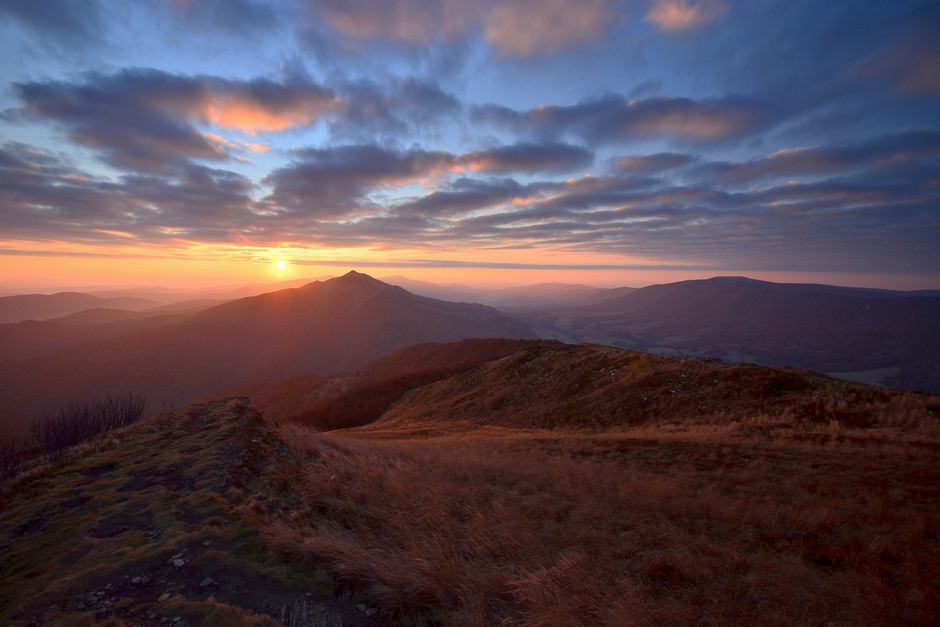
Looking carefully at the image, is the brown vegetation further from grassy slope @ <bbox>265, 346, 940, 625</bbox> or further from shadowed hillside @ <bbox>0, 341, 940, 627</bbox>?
grassy slope @ <bbox>265, 346, 940, 625</bbox>

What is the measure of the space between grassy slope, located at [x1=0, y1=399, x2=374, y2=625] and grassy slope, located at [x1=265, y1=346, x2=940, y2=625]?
0.50 metres

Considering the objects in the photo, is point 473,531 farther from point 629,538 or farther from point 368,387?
point 368,387

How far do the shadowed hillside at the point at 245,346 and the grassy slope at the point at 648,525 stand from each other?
89.9m

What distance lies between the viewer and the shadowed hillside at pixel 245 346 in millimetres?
79812

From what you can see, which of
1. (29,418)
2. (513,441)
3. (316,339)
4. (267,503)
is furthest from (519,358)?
(316,339)

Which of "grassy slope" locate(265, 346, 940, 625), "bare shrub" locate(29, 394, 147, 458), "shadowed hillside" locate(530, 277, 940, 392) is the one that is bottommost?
"shadowed hillside" locate(530, 277, 940, 392)

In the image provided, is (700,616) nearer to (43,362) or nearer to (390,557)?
(390,557)

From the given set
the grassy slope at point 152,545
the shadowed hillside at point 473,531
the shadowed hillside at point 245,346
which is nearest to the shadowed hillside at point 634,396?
the shadowed hillside at point 473,531

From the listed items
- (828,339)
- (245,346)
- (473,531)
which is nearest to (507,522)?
(473,531)

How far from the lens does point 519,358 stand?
3428cm

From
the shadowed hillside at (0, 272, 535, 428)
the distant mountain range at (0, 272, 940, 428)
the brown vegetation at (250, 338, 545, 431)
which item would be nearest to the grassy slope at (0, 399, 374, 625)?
the brown vegetation at (250, 338, 545, 431)

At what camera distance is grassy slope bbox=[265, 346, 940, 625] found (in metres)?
4.02

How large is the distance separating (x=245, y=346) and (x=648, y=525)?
119 metres

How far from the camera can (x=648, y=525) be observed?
623 centimetres
